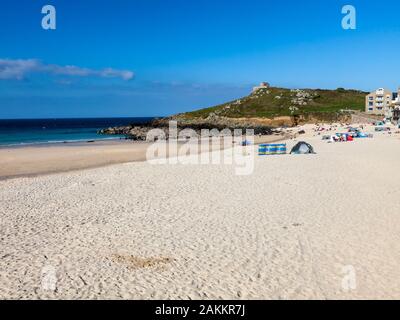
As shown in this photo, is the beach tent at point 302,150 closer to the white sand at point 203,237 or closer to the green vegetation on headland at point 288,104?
the white sand at point 203,237

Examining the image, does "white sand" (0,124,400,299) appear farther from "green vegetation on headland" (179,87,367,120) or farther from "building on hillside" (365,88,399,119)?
"building on hillside" (365,88,399,119)

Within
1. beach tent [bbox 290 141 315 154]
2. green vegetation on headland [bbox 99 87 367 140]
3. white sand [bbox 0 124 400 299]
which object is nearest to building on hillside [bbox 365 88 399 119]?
green vegetation on headland [bbox 99 87 367 140]

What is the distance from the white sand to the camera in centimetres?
771

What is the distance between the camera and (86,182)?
1920 centimetres

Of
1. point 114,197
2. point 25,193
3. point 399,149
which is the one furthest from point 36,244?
point 399,149

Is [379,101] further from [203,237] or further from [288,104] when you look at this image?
[203,237]

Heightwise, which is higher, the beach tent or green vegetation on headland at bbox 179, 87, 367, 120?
green vegetation on headland at bbox 179, 87, 367, 120

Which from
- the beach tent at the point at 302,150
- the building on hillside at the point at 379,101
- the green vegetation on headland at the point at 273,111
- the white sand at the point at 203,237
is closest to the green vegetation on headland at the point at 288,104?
the green vegetation on headland at the point at 273,111

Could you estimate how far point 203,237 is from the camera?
1061 centimetres

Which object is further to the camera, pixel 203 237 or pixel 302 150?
pixel 302 150

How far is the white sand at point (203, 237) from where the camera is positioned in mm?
7707

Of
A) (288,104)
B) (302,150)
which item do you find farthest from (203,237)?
(288,104)

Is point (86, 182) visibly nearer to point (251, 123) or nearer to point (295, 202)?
point (295, 202)

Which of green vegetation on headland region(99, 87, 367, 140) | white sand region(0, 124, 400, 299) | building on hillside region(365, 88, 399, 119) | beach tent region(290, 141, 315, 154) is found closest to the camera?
white sand region(0, 124, 400, 299)
